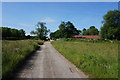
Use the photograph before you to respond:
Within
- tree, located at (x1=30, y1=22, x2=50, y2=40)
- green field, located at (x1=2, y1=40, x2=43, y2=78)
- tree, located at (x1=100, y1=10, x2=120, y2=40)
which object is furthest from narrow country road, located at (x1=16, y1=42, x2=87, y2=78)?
tree, located at (x1=30, y1=22, x2=50, y2=40)

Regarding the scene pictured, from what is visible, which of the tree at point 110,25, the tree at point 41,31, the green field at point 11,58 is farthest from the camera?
the tree at point 41,31

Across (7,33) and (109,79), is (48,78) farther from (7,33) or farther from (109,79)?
(7,33)

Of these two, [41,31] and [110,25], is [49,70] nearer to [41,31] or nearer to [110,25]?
[110,25]

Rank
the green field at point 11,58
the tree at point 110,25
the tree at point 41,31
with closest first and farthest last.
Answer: the green field at point 11,58 → the tree at point 110,25 → the tree at point 41,31

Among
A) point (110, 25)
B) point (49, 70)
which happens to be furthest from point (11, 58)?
point (110, 25)

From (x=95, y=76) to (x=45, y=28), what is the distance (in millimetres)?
67686

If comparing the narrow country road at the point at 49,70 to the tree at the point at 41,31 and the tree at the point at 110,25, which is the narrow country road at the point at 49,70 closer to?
the tree at the point at 110,25

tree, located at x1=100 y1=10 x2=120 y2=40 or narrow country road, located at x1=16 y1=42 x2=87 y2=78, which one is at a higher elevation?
tree, located at x1=100 y1=10 x2=120 y2=40

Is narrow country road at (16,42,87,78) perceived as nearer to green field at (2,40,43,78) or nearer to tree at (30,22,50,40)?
green field at (2,40,43,78)

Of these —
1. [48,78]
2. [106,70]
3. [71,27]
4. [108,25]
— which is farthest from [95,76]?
[71,27]

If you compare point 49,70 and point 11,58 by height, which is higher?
point 11,58

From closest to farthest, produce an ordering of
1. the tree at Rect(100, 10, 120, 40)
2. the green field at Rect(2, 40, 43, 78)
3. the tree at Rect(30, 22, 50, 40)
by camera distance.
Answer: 1. the green field at Rect(2, 40, 43, 78)
2. the tree at Rect(100, 10, 120, 40)
3. the tree at Rect(30, 22, 50, 40)

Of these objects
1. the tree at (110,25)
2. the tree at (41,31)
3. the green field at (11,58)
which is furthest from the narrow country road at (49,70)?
the tree at (41,31)

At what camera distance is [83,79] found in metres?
3.74
